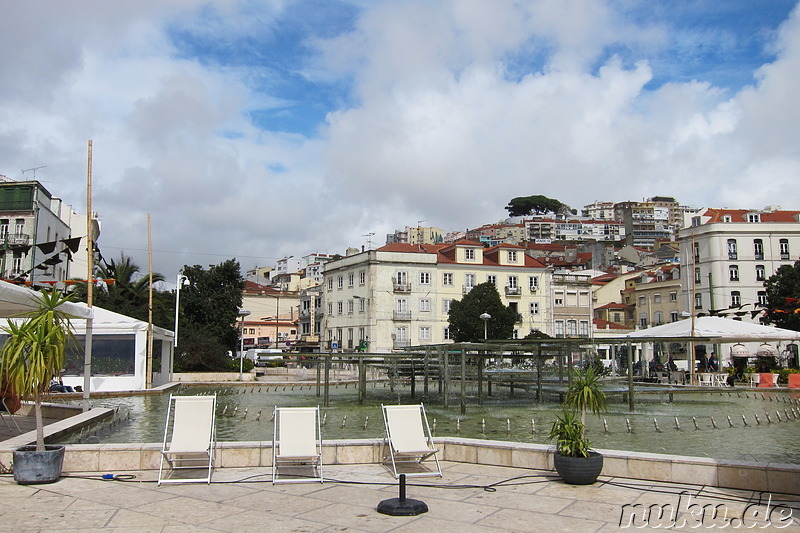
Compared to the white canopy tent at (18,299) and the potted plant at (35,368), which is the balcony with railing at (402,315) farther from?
the potted plant at (35,368)

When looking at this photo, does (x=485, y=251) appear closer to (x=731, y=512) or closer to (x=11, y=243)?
(x=11, y=243)

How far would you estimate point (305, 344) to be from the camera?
71.2 metres

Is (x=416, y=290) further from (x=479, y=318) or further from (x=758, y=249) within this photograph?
(x=758, y=249)

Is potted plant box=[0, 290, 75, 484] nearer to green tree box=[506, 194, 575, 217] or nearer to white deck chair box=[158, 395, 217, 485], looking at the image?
white deck chair box=[158, 395, 217, 485]

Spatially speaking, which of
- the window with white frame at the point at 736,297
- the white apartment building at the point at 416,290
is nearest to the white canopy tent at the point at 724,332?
the white apartment building at the point at 416,290

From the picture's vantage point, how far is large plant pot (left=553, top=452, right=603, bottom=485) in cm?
859

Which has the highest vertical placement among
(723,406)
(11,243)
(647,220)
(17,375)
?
(647,220)

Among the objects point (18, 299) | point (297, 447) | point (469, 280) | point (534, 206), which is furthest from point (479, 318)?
point (534, 206)

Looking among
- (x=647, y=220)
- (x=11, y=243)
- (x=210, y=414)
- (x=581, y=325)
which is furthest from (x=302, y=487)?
A: (x=647, y=220)

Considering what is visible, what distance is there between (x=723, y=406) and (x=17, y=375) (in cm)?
2469

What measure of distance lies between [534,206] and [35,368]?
188583 millimetres

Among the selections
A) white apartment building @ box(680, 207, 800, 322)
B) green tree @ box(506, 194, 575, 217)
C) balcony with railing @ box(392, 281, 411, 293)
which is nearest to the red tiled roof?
white apartment building @ box(680, 207, 800, 322)

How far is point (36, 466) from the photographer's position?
8742mm

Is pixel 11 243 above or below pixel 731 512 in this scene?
above
